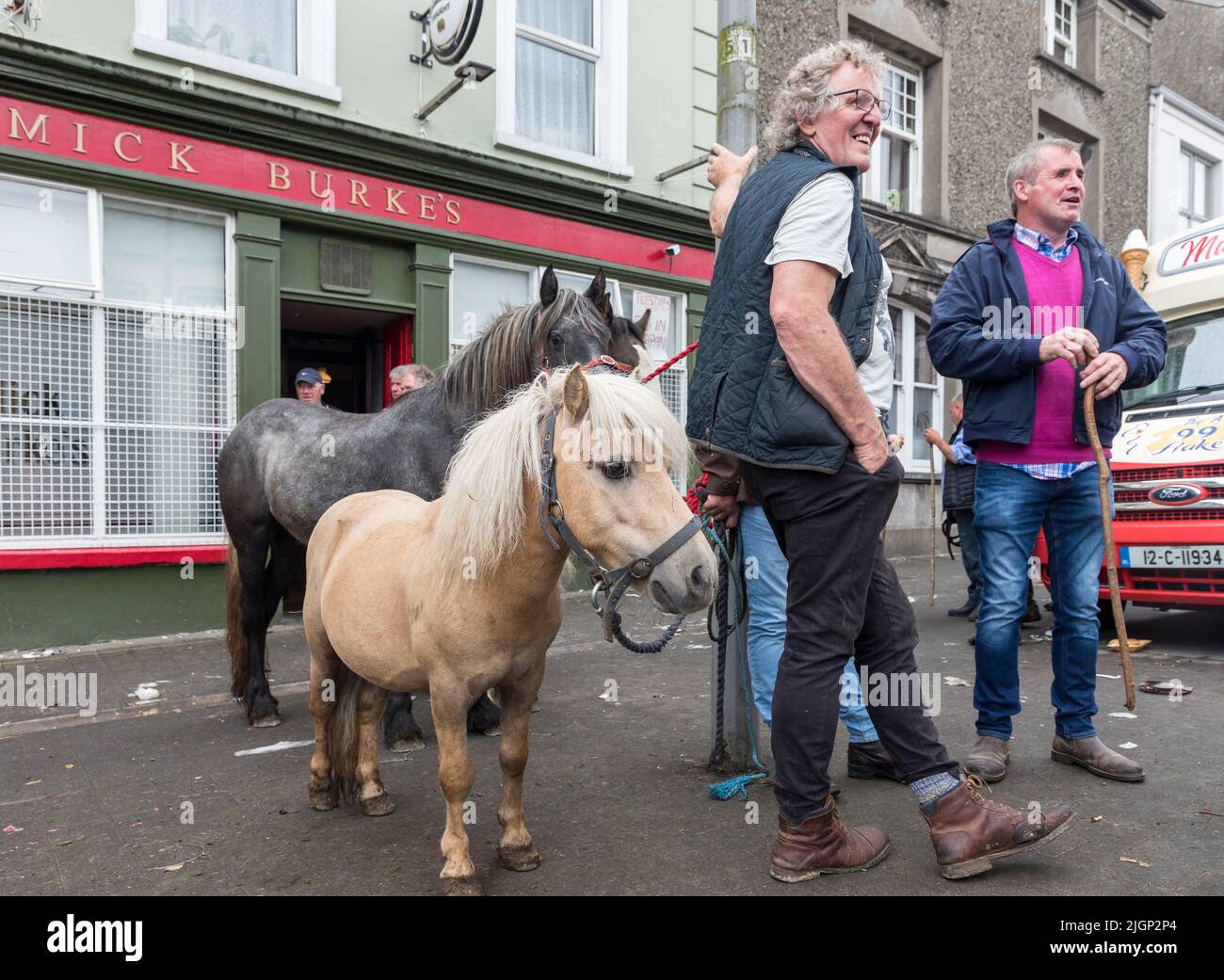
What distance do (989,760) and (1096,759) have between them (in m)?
0.43

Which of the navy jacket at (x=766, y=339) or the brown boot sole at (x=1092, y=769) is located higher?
the navy jacket at (x=766, y=339)

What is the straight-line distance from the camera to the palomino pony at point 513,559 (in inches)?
87.4

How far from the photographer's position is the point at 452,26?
7449mm

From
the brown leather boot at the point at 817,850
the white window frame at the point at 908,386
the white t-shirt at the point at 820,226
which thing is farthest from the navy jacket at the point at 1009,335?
the white window frame at the point at 908,386

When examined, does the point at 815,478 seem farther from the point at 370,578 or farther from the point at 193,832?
the point at 193,832

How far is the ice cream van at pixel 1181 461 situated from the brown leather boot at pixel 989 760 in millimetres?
3233

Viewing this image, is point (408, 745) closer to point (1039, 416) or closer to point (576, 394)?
point (576, 394)

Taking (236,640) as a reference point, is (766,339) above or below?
above

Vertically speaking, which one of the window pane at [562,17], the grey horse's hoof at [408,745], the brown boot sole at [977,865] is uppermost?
the window pane at [562,17]

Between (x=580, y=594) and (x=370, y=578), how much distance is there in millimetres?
6025

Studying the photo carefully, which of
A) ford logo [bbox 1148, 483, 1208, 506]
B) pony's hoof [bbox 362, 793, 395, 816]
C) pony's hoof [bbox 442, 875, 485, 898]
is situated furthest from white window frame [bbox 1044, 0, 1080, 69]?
pony's hoof [bbox 442, 875, 485, 898]

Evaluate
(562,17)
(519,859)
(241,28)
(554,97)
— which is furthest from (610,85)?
(519,859)

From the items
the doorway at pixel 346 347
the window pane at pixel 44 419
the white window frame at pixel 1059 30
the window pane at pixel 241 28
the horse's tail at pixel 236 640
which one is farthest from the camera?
the white window frame at pixel 1059 30

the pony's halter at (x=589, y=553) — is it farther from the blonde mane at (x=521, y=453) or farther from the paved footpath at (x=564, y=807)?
the paved footpath at (x=564, y=807)
